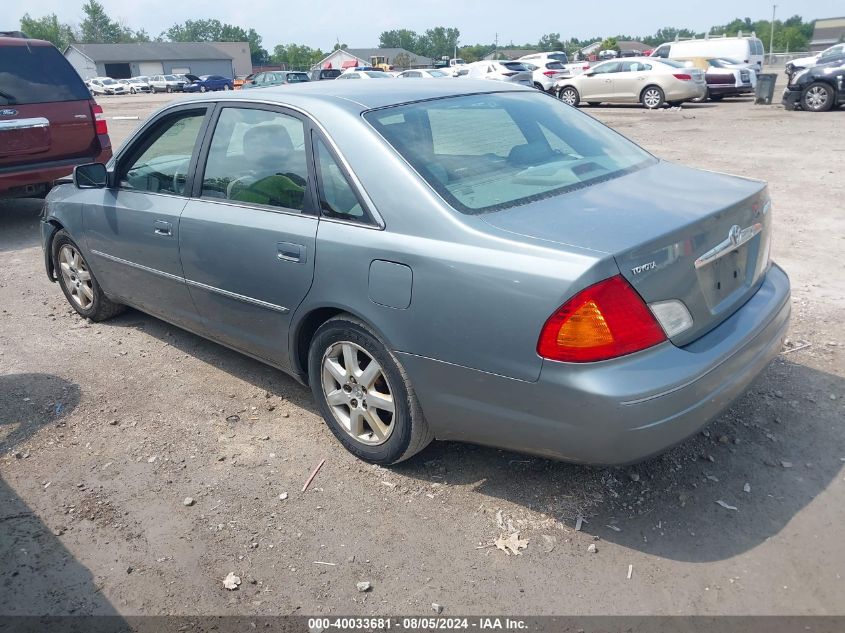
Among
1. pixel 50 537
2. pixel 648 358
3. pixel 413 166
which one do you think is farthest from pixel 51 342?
pixel 648 358

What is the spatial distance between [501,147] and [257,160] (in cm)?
125

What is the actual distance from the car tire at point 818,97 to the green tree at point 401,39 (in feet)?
426

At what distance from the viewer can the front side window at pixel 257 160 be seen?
3.52m

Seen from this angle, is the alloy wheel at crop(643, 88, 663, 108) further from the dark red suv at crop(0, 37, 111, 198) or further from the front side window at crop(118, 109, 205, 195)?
the front side window at crop(118, 109, 205, 195)

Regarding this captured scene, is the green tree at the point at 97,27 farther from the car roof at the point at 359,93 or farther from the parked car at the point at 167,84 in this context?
the car roof at the point at 359,93

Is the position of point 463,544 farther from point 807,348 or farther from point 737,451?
point 807,348

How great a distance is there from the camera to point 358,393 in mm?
3371

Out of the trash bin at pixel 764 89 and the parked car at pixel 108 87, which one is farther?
the parked car at pixel 108 87

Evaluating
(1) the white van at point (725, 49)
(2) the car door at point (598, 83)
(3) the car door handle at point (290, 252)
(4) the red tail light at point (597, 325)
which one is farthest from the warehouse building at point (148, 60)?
(4) the red tail light at point (597, 325)

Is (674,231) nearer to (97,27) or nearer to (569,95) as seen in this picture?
(569,95)

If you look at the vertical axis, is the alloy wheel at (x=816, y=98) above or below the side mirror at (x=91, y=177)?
below

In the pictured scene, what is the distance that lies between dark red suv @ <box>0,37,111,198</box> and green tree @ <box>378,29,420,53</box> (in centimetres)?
13983

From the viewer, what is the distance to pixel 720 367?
2773mm

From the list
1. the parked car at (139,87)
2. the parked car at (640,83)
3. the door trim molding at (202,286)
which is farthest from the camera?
the parked car at (139,87)
